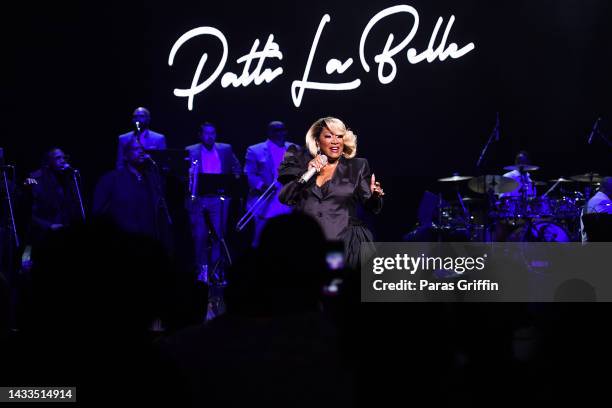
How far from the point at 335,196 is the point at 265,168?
5.49 metres

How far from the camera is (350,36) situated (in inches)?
504

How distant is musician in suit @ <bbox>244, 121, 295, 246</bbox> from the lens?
1102 centimetres

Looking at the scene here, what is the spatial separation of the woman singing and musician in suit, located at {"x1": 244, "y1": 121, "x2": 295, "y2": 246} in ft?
16.1

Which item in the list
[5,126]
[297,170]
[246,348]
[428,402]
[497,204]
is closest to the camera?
[428,402]

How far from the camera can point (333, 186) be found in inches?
229

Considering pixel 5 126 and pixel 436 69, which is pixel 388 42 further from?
pixel 5 126

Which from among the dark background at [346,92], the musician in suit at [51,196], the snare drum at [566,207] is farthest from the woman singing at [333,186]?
the snare drum at [566,207]

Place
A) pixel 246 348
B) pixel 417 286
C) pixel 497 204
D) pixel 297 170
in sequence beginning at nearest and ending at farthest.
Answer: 1. pixel 246 348
2. pixel 417 286
3. pixel 297 170
4. pixel 497 204

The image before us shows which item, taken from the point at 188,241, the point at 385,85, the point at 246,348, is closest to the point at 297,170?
the point at 246,348

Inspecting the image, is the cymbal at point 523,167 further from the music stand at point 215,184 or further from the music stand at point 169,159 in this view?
the music stand at point 169,159

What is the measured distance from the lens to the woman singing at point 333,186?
5.70m

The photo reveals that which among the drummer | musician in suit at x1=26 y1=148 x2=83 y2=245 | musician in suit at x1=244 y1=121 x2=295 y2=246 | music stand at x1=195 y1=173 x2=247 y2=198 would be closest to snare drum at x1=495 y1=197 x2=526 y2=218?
the drummer

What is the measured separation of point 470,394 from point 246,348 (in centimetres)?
69

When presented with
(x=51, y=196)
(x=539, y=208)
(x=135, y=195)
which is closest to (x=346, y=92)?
(x=539, y=208)
